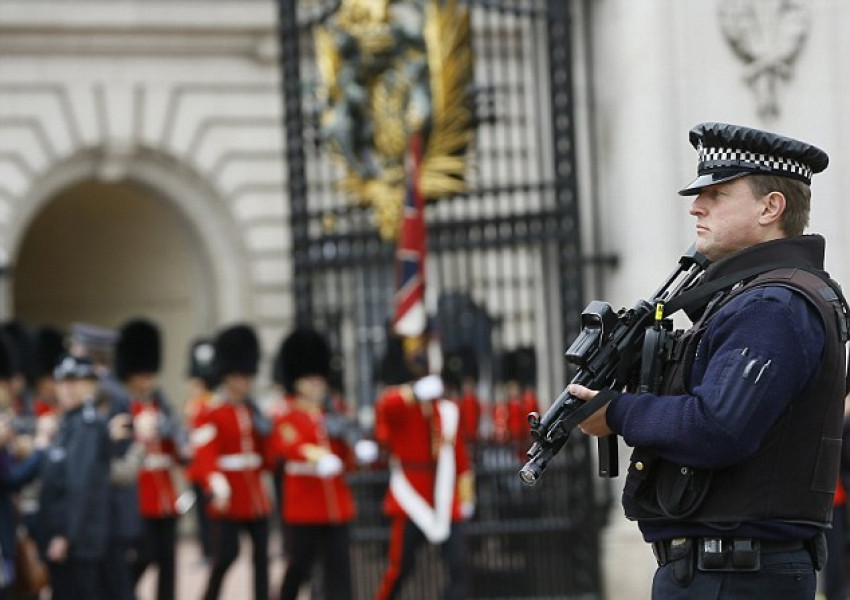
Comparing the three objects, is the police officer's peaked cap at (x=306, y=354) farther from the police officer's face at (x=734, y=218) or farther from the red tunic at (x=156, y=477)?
the police officer's face at (x=734, y=218)

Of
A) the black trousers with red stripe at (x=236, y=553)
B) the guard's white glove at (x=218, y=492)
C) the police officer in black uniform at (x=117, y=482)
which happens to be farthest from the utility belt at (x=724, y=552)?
the black trousers with red stripe at (x=236, y=553)

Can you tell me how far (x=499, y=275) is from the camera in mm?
Answer: 9461

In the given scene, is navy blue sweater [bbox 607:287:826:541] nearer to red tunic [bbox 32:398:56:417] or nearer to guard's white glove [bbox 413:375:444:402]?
guard's white glove [bbox 413:375:444:402]

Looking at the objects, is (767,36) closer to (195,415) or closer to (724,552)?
(195,415)

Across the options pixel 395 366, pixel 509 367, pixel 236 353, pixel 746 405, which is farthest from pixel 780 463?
pixel 509 367

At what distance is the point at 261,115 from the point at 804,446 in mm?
14954

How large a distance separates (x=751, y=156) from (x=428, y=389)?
16.1 ft

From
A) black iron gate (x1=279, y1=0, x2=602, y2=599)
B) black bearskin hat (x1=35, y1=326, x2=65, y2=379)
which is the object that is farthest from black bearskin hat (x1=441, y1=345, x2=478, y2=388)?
black bearskin hat (x1=35, y1=326, x2=65, y2=379)

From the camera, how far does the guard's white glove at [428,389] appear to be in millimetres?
8734

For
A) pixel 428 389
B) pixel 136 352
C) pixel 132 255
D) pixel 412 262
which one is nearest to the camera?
pixel 428 389

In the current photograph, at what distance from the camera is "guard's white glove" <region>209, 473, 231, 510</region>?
9.33 m

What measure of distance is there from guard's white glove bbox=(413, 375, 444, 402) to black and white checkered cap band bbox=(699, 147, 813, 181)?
15.8 ft

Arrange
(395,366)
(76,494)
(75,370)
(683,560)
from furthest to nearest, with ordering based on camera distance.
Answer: (395,366) < (75,370) < (76,494) < (683,560)

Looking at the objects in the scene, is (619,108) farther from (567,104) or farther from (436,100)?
(436,100)
